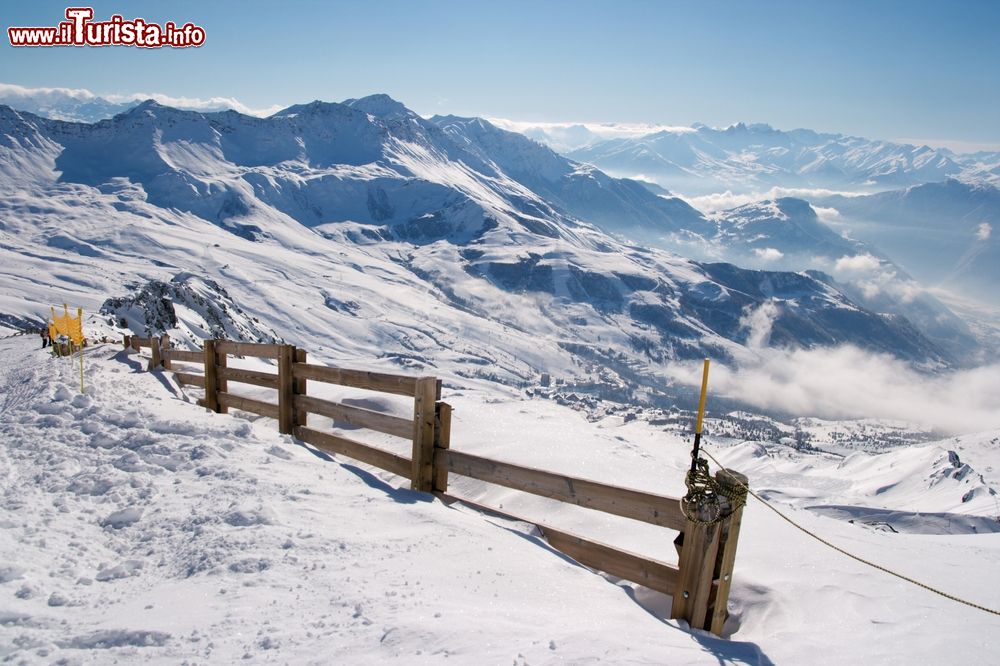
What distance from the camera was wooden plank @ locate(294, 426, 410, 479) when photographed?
7855mm

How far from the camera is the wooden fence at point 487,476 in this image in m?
5.20

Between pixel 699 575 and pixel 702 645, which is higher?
pixel 699 575

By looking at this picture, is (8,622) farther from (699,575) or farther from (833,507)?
(833,507)

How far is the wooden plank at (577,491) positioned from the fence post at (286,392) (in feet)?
11.2

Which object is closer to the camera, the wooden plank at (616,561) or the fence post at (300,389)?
the wooden plank at (616,561)

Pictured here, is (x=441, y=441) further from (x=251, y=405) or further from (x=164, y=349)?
(x=164, y=349)

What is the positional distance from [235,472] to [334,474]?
1.23m

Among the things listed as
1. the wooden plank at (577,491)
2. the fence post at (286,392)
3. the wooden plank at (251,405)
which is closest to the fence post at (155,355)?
the wooden plank at (251,405)

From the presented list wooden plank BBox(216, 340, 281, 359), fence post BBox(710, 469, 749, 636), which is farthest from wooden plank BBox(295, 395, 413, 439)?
fence post BBox(710, 469, 749, 636)

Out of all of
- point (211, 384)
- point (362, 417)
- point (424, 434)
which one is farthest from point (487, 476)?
point (211, 384)

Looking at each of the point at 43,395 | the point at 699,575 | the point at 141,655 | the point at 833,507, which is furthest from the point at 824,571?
the point at 833,507

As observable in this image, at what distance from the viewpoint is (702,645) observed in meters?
4.67

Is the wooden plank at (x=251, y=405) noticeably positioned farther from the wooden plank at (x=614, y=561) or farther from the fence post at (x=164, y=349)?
the wooden plank at (x=614, y=561)

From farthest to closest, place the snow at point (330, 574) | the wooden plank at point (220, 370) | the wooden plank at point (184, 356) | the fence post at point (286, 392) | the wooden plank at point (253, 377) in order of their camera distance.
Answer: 1. the wooden plank at point (184, 356)
2. the wooden plank at point (220, 370)
3. the wooden plank at point (253, 377)
4. the fence post at point (286, 392)
5. the snow at point (330, 574)
